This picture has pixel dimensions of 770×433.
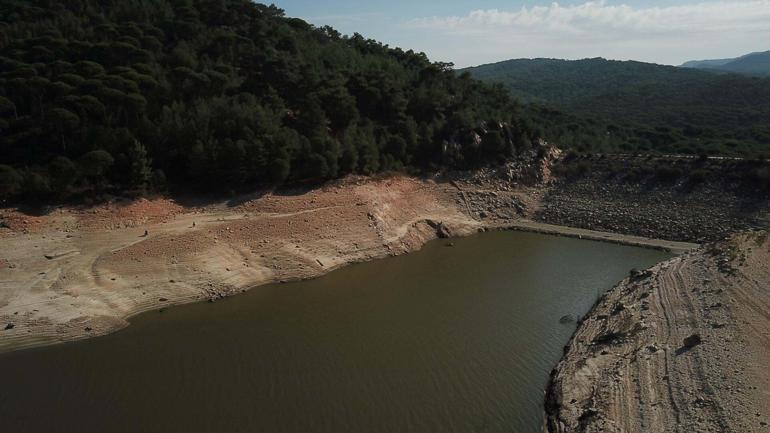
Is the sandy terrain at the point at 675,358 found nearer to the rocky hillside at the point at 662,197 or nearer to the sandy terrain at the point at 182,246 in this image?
the rocky hillside at the point at 662,197

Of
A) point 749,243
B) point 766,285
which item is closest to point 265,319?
point 766,285

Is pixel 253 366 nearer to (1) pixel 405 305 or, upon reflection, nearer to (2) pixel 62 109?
(1) pixel 405 305

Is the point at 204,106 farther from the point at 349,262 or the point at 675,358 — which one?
the point at 675,358

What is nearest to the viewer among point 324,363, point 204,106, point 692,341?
point 692,341

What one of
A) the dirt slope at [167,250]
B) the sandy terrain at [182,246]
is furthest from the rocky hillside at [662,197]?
the dirt slope at [167,250]

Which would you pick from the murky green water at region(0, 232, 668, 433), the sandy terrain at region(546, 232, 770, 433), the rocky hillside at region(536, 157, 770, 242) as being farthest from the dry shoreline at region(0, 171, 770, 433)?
the rocky hillside at region(536, 157, 770, 242)

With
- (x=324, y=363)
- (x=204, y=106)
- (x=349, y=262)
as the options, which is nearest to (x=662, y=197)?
(x=349, y=262)

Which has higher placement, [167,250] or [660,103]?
[660,103]

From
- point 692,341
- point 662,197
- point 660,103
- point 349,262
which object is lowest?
point 349,262
